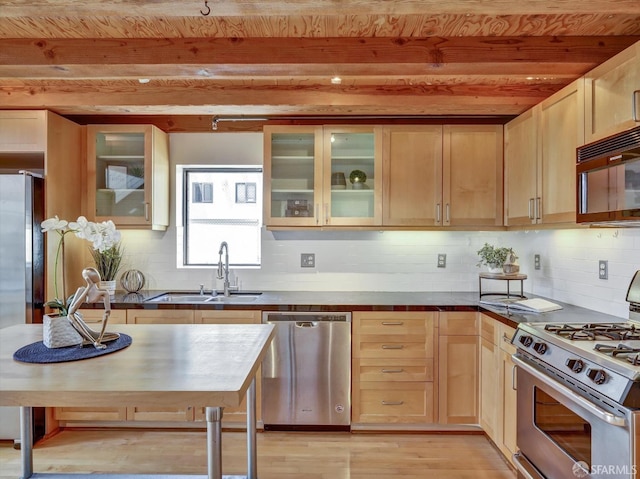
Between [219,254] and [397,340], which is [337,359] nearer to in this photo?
[397,340]

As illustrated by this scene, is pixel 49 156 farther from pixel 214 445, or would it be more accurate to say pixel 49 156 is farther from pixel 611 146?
pixel 611 146

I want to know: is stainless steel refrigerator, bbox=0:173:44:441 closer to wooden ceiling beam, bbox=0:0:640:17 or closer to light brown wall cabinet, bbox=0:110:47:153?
light brown wall cabinet, bbox=0:110:47:153

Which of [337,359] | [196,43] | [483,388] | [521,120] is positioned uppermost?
[196,43]

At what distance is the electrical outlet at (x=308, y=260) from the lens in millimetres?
3279

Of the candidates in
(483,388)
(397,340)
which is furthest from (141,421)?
(483,388)

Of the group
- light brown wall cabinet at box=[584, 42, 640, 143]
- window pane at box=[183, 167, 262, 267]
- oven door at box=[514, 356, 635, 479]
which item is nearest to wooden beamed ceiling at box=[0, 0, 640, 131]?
light brown wall cabinet at box=[584, 42, 640, 143]

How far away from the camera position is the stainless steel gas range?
1.31m

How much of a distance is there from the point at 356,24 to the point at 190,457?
2.63 metres

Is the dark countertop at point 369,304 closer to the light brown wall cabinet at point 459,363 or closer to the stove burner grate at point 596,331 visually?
the light brown wall cabinet at point 459,363

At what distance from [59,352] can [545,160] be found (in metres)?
2.65

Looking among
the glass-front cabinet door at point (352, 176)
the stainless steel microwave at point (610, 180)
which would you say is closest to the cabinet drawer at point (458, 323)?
the glass-front cabinet door at point (352, 176)

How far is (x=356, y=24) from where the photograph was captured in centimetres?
196

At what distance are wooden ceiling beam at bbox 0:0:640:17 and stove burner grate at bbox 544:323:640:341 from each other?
1.35 m

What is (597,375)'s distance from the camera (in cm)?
142
